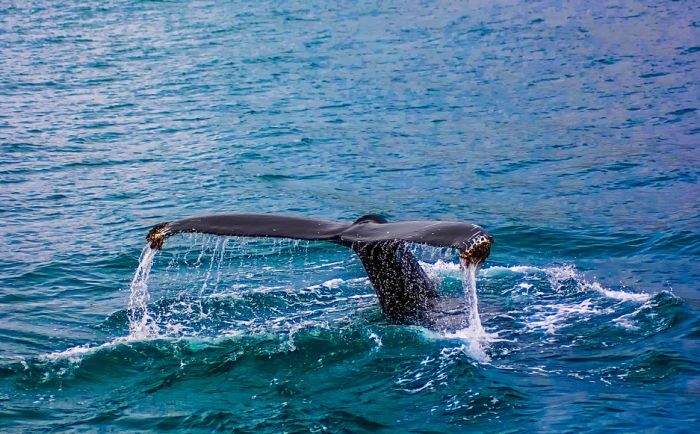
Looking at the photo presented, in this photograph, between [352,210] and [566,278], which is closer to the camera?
[566,278]

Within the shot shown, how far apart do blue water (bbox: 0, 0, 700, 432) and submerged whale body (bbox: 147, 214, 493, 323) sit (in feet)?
1.30

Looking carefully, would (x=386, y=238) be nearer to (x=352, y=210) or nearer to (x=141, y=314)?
(x=141, y=314)

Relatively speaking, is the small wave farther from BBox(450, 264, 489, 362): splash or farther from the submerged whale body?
BBox(450, 264, 489, 362): splash

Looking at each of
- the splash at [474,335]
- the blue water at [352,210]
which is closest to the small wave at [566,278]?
the blue water at [352,210]

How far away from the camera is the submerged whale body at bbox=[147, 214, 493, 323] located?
308 inches

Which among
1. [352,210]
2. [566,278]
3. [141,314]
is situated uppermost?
[352,210]

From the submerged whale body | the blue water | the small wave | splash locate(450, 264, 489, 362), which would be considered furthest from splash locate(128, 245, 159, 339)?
the small wave

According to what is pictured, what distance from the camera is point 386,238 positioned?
8.60 metres

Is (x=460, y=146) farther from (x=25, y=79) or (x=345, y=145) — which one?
(x=25, y=79)

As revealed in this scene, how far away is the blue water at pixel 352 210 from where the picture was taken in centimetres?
915

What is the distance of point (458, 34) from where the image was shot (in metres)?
30.7

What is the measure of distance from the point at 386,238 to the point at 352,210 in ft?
24.9

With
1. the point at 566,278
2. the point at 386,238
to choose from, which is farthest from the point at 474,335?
the point at 566,278

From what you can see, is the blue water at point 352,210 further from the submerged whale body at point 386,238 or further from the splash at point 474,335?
the submerged whale body at point 386,238
